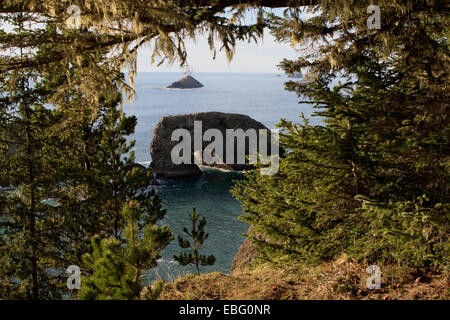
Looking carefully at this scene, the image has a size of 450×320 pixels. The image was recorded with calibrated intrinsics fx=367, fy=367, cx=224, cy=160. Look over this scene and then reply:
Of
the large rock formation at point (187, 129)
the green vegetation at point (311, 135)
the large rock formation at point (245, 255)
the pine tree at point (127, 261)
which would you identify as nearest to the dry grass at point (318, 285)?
the green vegetation at point (311, 135)

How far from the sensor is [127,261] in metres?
3.95

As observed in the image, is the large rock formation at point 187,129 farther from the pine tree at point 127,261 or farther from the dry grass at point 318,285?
the pine tree at point 127,261

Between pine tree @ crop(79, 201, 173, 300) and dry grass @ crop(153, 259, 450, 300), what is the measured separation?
132cm

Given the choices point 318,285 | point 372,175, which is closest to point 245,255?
point 318,285

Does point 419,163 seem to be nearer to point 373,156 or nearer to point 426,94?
point 373,156

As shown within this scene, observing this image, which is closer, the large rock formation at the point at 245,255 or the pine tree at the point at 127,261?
the pine tree at the point at 127,261

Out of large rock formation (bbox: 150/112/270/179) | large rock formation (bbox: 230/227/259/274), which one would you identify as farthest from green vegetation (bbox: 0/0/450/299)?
large rock formation (bbox: 150/112/270/179)

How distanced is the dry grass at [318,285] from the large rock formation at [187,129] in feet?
107

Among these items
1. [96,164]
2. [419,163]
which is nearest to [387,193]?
[419,163]

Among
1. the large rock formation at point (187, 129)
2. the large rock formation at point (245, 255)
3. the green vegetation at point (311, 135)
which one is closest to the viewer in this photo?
the green vegetation at point (311, 135)

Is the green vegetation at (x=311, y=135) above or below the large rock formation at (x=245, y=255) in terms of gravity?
above

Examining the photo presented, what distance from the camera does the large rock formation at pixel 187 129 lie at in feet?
126

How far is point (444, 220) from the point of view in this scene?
4.14 m

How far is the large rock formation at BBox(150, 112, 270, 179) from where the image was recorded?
38.5 metres
